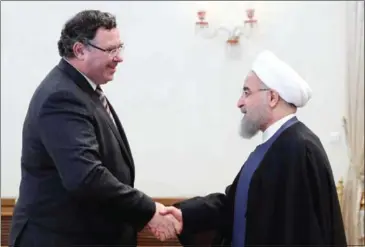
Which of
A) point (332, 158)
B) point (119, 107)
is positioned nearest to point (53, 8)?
point (119, 107)

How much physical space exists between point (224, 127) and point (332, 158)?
1.07 m

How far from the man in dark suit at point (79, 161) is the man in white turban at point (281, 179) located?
0.35 metres

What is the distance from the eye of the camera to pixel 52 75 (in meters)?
2.34

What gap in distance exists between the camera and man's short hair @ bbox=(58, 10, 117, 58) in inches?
93.9

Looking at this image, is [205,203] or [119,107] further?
[119,107]

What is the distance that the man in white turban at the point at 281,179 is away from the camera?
2.19 metres

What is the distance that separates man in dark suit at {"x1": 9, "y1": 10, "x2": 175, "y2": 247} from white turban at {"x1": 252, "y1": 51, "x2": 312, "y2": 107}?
653 mm

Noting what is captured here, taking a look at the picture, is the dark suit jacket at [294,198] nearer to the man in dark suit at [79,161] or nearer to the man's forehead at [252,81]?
the man's forehead at [252,81]

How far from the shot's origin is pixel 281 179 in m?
2.22

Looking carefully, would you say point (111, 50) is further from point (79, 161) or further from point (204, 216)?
point (204, 216)

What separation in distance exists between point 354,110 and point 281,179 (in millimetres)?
3301

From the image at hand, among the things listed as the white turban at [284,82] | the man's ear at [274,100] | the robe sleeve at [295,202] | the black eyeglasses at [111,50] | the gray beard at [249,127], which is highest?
the black eyeglasses at [111,50]

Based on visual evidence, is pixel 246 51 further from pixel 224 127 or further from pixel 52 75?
pixel 52 75

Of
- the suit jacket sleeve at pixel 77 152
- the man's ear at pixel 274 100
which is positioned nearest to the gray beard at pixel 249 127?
the man's ear at pixel 274 100
